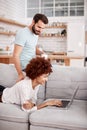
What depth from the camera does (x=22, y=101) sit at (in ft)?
8.54

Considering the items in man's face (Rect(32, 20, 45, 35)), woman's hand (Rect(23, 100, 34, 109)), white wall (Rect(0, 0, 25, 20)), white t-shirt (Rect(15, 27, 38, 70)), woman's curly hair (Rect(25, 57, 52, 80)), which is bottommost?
woman's hand (Rect(23, 100, 34, 109))

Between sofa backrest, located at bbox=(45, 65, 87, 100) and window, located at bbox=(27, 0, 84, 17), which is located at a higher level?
window, located at bbox=(27, 0, 84, 17)

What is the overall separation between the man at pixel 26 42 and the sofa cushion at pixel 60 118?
0.62 meters

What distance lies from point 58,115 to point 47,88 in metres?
0.82

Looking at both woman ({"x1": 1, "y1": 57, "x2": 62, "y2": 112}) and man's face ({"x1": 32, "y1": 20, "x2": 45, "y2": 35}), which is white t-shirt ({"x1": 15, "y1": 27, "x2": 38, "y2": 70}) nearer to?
man's face ({"x1": 32, "y1": 20, "x2": 45, "y2": 35})

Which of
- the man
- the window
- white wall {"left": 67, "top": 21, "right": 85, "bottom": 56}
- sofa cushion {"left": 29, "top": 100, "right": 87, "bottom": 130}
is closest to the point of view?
sofa cushion {"left": 29, "top": 100, "right": 87, "bottom": 130}

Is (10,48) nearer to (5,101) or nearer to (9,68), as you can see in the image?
(9,68)

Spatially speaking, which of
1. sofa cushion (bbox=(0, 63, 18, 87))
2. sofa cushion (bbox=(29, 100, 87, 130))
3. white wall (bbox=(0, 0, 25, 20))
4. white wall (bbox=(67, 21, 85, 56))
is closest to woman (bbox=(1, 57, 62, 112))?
sofa cushion (bbox=(29, 100, 87, 130))

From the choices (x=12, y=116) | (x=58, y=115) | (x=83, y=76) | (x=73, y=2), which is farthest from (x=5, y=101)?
(x=73, y=2)

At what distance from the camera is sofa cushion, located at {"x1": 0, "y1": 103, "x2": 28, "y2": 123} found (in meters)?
2.58

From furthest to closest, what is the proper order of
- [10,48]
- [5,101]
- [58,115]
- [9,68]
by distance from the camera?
1. [10,48]
2. [9,68]
3. [5,101]
4. [58,115]

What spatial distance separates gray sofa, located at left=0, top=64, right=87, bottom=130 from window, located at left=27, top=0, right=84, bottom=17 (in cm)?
594

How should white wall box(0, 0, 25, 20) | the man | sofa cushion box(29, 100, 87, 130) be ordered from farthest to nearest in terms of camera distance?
1. white wall box(0, 0, 25, 20)
2. the man
3. sofa cushion box(29, 100, 87, 130)

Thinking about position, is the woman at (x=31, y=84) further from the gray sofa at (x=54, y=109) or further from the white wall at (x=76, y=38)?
the white wall at (x=76, y=38)
